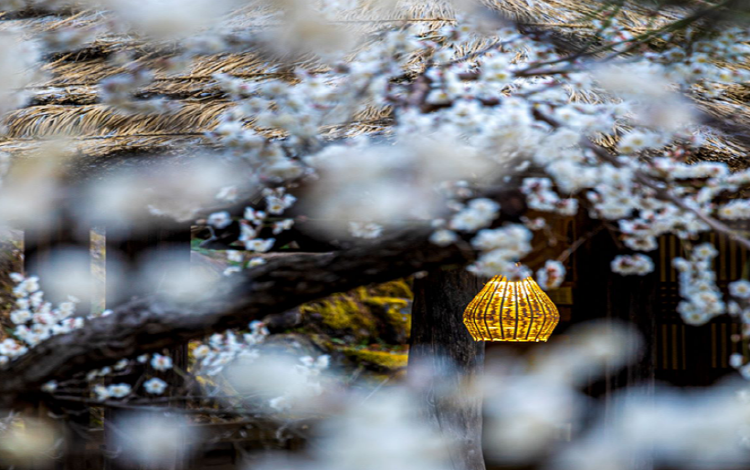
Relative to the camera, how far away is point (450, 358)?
3.58 m

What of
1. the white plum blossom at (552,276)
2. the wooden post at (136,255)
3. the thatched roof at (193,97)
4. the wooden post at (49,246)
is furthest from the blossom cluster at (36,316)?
the white plum blossom at (552,276)

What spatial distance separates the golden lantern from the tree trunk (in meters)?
0.14

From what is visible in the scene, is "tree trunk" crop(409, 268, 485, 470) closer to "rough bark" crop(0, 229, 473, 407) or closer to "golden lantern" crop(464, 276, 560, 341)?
"golden lantern" crop(464, 276, 560, 341)

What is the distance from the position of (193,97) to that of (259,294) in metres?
1.35

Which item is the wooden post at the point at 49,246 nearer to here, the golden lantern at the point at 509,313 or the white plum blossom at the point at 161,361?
the white plum blossom at the point at 161,361

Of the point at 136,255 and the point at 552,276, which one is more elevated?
the point at 552,276

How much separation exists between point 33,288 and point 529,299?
2.58 meters

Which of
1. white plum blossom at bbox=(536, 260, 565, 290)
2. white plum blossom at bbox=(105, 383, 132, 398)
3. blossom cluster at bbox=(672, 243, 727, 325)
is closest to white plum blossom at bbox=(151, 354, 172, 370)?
white plum blossom at bbox=(105, 383, 132, 398)

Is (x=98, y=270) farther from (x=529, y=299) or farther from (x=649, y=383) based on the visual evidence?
(x=649, y=383)

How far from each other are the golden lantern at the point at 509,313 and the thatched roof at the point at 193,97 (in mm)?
1292

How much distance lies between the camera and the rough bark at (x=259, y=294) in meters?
1.56

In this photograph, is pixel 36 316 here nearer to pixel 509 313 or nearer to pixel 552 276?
pixel 509 313

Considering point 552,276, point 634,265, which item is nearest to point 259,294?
point 552,276

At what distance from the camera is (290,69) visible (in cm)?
254
